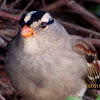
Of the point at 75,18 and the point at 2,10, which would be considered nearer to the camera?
the point at 2,10

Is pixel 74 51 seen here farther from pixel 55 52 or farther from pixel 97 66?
pixel 97 66

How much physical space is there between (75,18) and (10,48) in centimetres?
203

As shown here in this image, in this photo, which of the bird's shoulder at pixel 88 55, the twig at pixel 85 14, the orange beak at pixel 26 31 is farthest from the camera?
the twig at pixel 85 14

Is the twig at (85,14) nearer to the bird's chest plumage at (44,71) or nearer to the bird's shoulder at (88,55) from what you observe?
the bird's shoulder at (88,55)

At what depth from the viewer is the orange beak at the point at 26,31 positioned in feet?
8.55

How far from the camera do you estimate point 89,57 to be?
10.5 ft

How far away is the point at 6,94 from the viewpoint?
13.7 feet

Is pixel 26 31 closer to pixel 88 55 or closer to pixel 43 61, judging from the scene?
pixel 43 61

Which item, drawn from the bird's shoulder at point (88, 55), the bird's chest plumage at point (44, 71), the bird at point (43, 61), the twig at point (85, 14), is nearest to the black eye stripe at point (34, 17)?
the bird at point (43, 61)

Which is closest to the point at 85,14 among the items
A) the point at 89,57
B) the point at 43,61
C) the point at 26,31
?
the point at 89,57

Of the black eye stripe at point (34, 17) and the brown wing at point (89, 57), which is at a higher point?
the black eye stripe at point (34, 17)

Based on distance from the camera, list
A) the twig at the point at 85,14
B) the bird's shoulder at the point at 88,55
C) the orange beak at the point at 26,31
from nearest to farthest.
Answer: the orange beak at the point at 26,31, the bird's shoulder at the point at 88,55, the twig at the point at 85,14

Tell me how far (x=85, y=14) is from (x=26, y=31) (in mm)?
2157

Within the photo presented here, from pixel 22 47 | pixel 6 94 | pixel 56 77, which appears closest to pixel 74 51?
pixel 56 77
